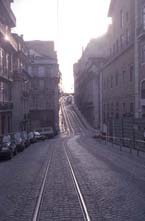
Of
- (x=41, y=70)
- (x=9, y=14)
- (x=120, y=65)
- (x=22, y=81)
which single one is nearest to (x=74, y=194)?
(x=9, y=14)

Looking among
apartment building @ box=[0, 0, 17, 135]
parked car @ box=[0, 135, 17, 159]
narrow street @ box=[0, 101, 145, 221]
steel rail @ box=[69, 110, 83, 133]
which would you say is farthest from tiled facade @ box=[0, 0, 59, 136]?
narrow street @ box=[0, 101, 145, 221]

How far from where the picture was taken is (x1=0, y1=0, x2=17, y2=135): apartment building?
45.9m

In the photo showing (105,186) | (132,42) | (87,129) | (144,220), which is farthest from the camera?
(87,129)

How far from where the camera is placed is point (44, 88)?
94125 mm

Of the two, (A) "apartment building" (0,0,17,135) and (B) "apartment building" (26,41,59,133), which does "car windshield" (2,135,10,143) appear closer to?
(A) "apartment building" (0,0,17,135)

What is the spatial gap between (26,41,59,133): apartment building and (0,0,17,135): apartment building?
35.5m

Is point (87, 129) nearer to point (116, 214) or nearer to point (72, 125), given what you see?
point (72, 125)

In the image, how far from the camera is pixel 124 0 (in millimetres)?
51531

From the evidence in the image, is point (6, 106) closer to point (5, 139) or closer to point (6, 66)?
point (6, 66)

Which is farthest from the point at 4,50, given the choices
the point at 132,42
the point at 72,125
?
the point at 72,125

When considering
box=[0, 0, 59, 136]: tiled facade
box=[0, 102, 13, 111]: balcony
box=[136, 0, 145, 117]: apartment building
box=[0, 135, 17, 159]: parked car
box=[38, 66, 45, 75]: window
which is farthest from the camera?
box=[38, 66, 45, 75]: window

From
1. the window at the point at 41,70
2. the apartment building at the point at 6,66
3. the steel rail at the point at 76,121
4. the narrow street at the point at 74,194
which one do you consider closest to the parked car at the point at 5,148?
the narrow street at the point at 74,194

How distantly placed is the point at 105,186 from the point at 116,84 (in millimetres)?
42759

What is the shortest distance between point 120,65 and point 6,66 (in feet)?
43.8
